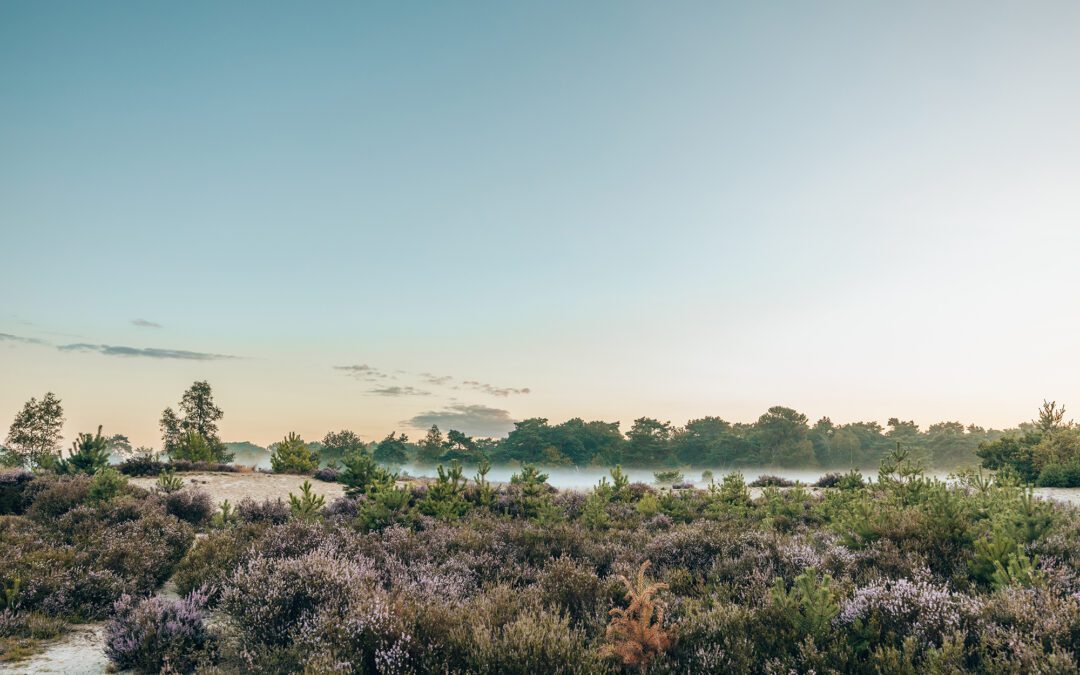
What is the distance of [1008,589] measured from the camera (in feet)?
17.7

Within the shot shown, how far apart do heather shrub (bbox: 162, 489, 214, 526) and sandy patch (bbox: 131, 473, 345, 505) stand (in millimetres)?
4292

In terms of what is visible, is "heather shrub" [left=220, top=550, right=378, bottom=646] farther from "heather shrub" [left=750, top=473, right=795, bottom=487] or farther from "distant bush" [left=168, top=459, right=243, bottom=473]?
"distant bush" [left=168, top=459, right=243, bottom=473]

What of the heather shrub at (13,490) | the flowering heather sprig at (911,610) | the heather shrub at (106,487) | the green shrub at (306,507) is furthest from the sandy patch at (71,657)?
the heather shrub at (13,490)

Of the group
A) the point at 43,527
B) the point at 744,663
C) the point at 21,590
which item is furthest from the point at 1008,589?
the point at 43,527

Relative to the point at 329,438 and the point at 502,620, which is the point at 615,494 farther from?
the point at 329,438

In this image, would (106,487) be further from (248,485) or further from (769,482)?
(769,482)

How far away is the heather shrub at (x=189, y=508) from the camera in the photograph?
1319 centimetres

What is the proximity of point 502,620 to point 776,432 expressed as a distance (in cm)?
6603

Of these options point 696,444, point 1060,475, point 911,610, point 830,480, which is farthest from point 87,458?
point 696,444

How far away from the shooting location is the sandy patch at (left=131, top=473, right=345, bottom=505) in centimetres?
1886

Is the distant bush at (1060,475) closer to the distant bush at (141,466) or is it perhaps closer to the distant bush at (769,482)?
the distant bush at (769,482)

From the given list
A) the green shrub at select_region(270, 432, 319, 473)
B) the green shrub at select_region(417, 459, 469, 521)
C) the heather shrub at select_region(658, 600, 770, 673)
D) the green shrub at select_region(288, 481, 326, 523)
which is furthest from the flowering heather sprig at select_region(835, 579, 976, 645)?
the green shrub at select_region(270, 432, 319, 473)

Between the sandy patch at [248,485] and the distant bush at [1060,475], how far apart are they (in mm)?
26315

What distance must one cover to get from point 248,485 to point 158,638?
1679 cm
